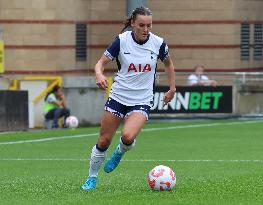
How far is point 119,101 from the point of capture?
1501 cm

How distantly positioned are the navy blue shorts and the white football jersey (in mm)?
43

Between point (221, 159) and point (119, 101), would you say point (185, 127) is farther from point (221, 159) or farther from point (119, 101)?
point (119, 101)

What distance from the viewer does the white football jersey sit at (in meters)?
15.0

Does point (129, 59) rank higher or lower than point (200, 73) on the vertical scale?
higher

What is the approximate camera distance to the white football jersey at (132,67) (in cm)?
1496

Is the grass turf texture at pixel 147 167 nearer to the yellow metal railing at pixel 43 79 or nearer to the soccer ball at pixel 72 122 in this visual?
the soccer ball at pixel 72 122

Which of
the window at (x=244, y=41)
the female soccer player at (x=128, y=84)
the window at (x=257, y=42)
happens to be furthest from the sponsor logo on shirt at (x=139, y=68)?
the window at (x=257, y=42)

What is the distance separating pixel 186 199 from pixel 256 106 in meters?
22.7

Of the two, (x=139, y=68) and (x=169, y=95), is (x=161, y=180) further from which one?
(x=139, y=68)

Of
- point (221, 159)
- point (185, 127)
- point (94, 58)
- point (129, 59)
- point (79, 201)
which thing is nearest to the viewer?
point (79, 201)

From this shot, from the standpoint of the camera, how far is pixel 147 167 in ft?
63.9

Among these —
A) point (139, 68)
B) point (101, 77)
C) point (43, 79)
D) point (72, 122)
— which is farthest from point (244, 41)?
point (101, 77)

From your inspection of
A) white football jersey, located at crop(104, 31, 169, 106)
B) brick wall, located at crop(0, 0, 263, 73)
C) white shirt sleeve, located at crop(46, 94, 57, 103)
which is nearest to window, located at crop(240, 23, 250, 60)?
brick wall, located at crop(0, 0, 263, 73)

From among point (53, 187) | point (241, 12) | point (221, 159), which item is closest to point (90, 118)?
point (241, 12)
